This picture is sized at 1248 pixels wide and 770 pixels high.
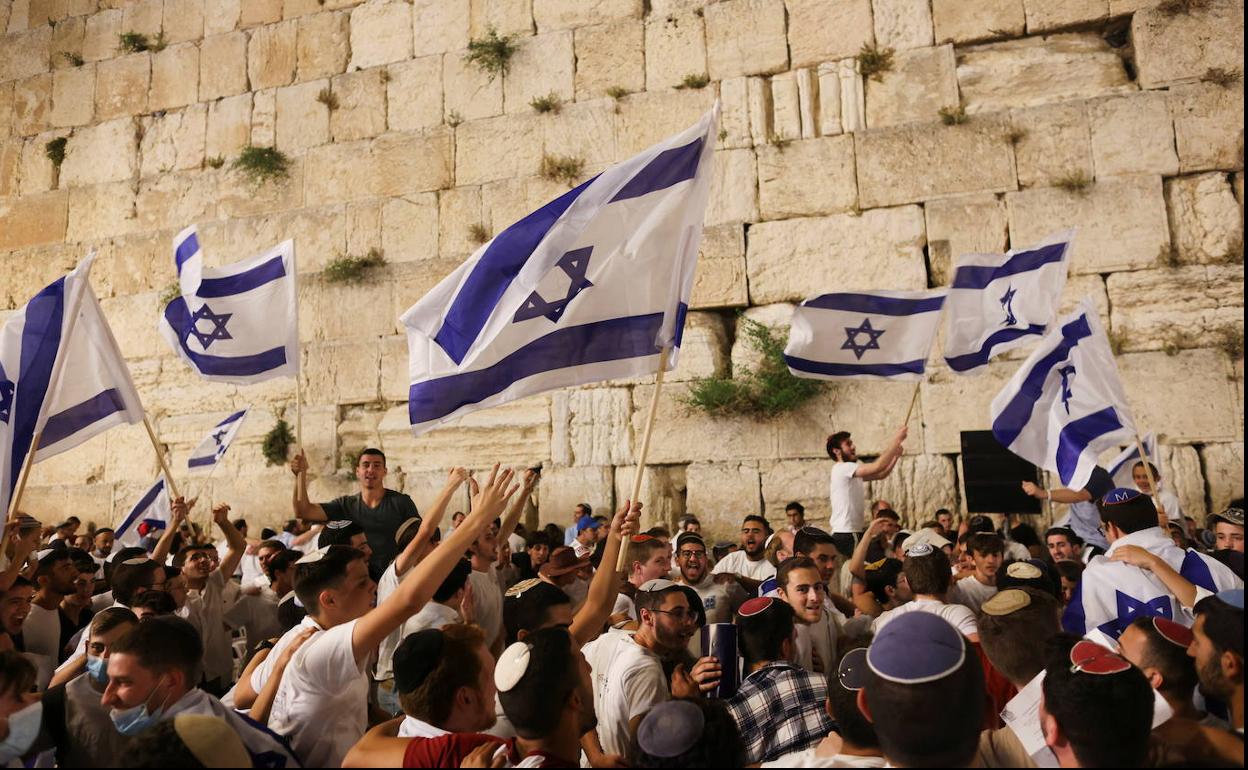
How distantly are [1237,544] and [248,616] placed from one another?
558 cm

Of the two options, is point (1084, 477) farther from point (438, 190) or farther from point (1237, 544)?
point (438, 190)

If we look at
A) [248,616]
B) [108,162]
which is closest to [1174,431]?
[248,616]

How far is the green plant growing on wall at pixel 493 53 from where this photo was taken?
36.8 feet

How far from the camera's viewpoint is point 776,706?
9.95 ft

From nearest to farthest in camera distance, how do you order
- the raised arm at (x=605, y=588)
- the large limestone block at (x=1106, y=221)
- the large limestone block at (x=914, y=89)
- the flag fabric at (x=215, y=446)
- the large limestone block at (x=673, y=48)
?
the raised arm at (x=605, y=588), the flag fabric at (x=215, y=446), the large limestone block at (x=1106, y=221), the large limestone block at (x=914, y=89), the large limestone block at (x=673, y=48)

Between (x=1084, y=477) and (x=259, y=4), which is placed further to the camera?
(x=259, y=4)

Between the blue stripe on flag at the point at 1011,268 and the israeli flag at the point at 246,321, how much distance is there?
16.0 ft

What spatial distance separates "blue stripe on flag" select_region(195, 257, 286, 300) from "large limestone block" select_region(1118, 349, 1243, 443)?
24.2 ft

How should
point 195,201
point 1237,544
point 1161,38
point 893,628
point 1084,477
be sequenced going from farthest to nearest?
1. point 195,201
2. point 1161,38
3. point 1084,477
4. point 1237,544
5. point 893,628

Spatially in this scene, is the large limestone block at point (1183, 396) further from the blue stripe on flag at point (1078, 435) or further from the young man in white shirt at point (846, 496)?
the blue stripe on flag at point (1078, 435)

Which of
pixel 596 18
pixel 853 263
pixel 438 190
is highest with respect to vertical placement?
pixel 596 18

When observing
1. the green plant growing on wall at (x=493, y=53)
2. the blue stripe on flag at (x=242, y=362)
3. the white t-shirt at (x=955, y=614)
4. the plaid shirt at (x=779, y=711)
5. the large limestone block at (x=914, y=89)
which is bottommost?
the plaid shirt at (x=779, y=711)

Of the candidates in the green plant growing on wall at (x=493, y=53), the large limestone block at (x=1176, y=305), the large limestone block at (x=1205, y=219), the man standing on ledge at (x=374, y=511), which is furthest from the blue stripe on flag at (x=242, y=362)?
the large limestone block at (x=1205, y=219)

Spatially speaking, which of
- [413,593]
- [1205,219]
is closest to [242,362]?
[413,593]
